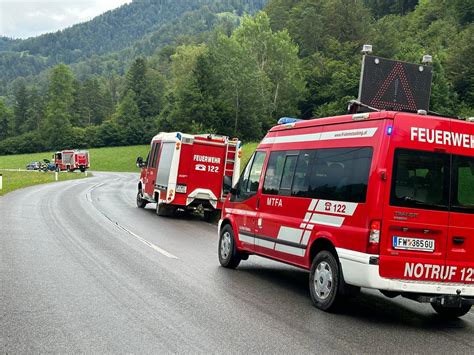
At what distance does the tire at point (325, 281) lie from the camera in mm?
7258

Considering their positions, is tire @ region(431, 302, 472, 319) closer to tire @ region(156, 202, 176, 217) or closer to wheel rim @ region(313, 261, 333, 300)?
wheel rim @ region(313, 261, 333, 300)

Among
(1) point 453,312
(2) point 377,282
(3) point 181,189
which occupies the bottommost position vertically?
(1) point 453,312

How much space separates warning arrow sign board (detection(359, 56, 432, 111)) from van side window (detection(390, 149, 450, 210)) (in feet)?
23.9

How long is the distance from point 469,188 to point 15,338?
527 cm

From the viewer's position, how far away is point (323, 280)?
298 inches

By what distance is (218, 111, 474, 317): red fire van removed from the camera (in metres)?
6.78

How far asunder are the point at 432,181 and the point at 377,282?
4.46ft

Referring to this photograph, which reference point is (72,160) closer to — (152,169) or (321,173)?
(152,169)

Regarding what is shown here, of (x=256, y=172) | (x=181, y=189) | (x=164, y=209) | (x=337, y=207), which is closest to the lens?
(x=337, y=207)

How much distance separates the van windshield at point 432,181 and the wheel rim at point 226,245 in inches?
167

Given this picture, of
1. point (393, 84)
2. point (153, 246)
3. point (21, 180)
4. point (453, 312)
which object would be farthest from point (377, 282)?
point (21, 180)

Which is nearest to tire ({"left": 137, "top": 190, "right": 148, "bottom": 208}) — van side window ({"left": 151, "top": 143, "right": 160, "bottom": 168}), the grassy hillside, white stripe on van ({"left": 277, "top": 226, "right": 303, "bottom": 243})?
van side window ({"left": 151, "top": 143, "right": 160, "bottom": 168})

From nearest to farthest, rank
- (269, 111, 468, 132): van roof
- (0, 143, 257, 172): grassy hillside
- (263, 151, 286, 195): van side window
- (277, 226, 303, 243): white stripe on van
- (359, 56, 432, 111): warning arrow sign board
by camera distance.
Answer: (269, 111, 468, 132): van roof
(277, 226, 303, 243): white stripe on van
(263, 151, 286, 195): van side window
(359, 56, 432, 111): warning arrow sign board
(0, 143, 257, 172): grassy hillside

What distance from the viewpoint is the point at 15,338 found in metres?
5.59
